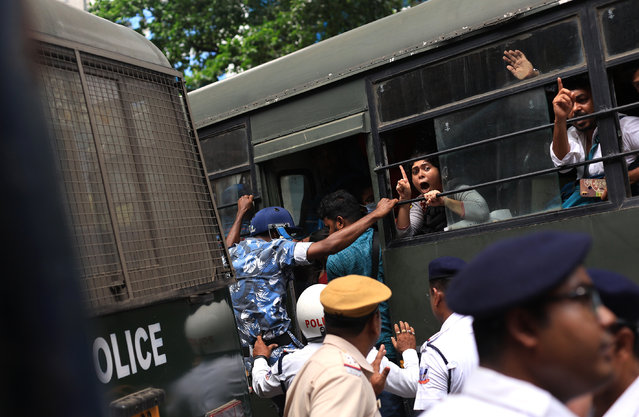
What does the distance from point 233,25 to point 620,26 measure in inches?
528

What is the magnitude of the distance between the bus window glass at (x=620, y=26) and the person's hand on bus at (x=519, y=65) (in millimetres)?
474

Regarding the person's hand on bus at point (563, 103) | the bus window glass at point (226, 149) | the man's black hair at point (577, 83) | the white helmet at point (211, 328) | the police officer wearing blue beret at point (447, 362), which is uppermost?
the bus window glass at point (226, 149)

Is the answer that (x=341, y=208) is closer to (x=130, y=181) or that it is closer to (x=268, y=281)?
(x=268, y=281)

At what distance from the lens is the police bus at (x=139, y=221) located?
9.93 feet

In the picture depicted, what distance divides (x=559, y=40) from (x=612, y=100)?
0.52 metres

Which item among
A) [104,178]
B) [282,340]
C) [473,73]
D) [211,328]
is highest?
[473,73]

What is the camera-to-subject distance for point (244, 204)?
598cm

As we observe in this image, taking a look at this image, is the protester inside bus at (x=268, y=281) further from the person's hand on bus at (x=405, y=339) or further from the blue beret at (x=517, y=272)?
the blue beret at (x=517, y=272)

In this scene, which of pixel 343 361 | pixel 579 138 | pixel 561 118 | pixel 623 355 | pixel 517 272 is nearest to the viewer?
pixel 517 272

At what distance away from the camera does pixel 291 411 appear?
2.70 metres

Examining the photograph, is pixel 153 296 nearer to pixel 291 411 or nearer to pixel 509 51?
pixel 291 411

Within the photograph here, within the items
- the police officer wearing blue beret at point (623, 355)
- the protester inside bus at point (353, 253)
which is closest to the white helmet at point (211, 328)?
the protester inside bus at point (353, 253)

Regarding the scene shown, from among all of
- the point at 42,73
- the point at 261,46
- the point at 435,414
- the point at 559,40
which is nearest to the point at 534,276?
the point at 435,414

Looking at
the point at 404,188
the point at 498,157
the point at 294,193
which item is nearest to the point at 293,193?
the point at 294,193
